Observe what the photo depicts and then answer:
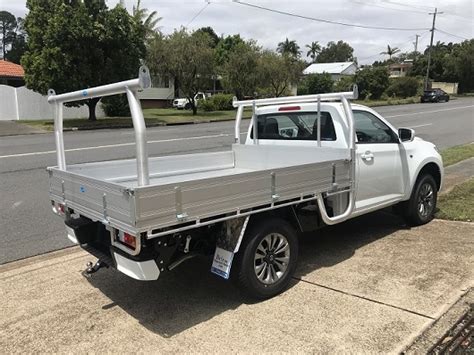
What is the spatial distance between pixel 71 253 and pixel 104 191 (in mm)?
2430

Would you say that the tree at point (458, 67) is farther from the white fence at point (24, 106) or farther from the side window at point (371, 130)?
the side window at point (371, 130)

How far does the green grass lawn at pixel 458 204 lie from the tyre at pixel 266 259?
3419 millimetres

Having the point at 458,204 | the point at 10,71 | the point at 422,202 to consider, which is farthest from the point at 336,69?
the point at 422,202

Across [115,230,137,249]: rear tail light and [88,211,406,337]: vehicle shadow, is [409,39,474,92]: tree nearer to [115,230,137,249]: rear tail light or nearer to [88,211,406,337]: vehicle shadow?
[88,211,406,337]: vehicle shadow

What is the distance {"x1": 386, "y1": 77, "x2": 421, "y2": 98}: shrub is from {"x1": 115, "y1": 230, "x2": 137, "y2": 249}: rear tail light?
59.8 m

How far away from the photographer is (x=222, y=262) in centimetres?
407

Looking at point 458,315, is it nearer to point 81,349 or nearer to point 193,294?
point 193,294

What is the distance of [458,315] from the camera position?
389cm

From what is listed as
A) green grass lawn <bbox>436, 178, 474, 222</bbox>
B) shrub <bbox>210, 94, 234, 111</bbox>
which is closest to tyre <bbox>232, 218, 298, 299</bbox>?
green grass lawn <bbox>436, 178, 474, 222</bbox>

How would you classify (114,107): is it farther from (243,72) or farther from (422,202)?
(422,202)

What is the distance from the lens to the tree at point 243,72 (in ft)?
115

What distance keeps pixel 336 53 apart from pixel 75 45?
128 meters

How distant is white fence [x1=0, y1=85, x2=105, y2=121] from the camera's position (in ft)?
93.2

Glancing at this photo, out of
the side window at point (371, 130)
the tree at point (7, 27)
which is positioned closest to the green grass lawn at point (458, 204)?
the side window at point (371, 130)
